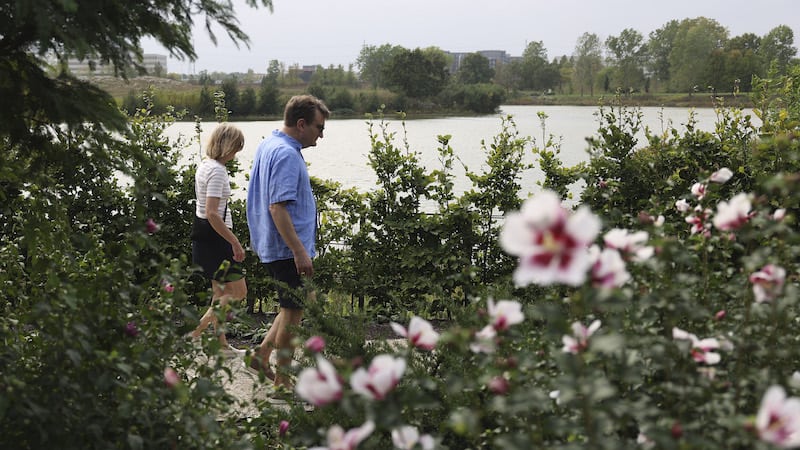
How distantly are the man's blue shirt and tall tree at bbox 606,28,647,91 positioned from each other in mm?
31009

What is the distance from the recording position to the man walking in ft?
12.4

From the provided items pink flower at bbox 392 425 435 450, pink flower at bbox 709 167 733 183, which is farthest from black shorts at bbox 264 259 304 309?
pink flower at bbox 392 425 435 450

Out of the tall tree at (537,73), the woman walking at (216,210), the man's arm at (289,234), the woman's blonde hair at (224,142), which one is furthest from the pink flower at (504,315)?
the tall tree at (537,73)

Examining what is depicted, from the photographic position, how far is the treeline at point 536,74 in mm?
22391

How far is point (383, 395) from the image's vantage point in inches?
51.1

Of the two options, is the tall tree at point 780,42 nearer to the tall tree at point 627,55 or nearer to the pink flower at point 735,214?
the tall tree at point 627,55

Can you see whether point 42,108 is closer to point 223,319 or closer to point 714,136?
point 223,319

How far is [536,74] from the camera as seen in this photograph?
150 feet

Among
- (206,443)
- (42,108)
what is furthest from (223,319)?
(42,108)

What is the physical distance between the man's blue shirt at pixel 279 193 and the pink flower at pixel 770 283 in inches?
101

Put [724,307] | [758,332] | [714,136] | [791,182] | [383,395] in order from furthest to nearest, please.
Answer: [714,136]
[724,307]
[758,332]
[791,182]
[383,395]

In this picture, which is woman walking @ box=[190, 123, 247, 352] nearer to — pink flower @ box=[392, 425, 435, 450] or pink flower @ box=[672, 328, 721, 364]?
pink flower @ box=[392, 425, 435, 450]

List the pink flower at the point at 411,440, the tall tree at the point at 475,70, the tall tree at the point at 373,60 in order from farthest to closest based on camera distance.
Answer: the tall tree at the point at 475,70 → the tall tree at the point at 373,60 → the pink flower at the point at 411,440

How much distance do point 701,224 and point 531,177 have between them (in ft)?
10.2
